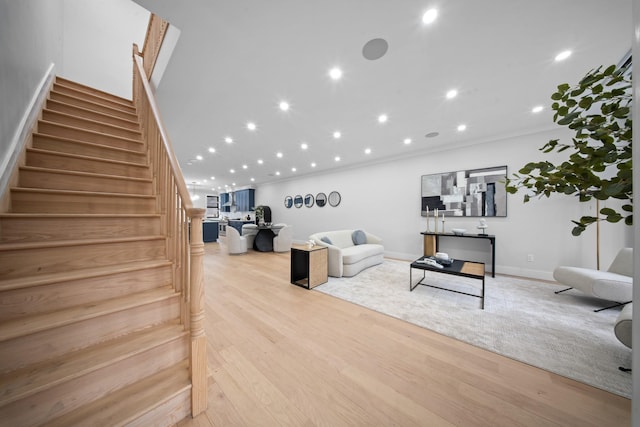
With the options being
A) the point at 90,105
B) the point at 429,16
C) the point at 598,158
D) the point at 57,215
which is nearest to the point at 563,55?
the point at 429,16

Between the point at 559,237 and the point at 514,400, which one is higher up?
the point at 559,237

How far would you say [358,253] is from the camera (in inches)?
152

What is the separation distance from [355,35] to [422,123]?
2098 mm

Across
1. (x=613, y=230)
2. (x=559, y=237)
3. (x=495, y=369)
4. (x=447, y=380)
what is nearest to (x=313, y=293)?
(x=447, y=380)

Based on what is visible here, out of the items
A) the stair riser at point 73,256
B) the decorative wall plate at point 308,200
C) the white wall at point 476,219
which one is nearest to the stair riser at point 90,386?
the stair riser at point 73,256

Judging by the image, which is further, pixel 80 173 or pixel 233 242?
pixel 233 242

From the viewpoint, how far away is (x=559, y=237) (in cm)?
352

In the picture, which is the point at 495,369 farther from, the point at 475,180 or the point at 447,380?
→ the point at 475,180

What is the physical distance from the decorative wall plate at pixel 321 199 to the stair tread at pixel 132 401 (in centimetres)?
585

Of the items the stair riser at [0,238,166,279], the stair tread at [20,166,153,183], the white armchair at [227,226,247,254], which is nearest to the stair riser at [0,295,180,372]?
the stair riser at [0,238,166,279]

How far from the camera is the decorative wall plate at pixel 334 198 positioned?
6.50 metres

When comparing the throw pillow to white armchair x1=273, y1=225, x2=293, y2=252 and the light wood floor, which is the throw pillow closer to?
white armchair x1=273, y1=225, x2=293, y2=252

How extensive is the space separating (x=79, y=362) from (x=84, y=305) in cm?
34

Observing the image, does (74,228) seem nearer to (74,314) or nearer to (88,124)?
(74,314)
